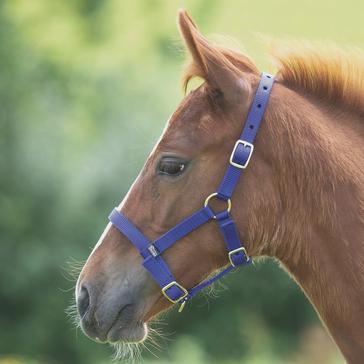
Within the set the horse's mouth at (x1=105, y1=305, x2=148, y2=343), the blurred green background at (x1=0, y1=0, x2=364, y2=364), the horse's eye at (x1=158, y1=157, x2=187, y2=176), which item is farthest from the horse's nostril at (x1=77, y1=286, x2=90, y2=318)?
the blurred green background at (x1=0, y1=0, x2=364, y2=364)

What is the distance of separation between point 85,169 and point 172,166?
7.86 metres

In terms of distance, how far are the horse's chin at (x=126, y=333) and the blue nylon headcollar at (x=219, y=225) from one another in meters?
0.21

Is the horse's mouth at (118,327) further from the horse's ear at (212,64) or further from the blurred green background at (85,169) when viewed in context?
the blurred green background at (85,169)

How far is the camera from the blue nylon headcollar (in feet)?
10.5

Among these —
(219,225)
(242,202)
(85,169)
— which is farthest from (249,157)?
(85,169)

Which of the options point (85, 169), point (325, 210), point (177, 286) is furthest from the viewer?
point (85, 169)

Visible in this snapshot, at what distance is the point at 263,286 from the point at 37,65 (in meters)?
4.68

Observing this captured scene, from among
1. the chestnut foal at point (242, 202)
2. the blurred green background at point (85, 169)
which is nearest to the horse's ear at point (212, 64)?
the chestnut foal at point (242, 202)

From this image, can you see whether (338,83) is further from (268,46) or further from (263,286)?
(263,286)

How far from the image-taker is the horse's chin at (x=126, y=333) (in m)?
3.36

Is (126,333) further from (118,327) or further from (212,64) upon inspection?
(212,64)

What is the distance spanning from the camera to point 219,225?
325 cm

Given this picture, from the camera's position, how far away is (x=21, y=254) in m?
10.6

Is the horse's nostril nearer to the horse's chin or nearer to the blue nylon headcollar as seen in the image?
the horse's chin
